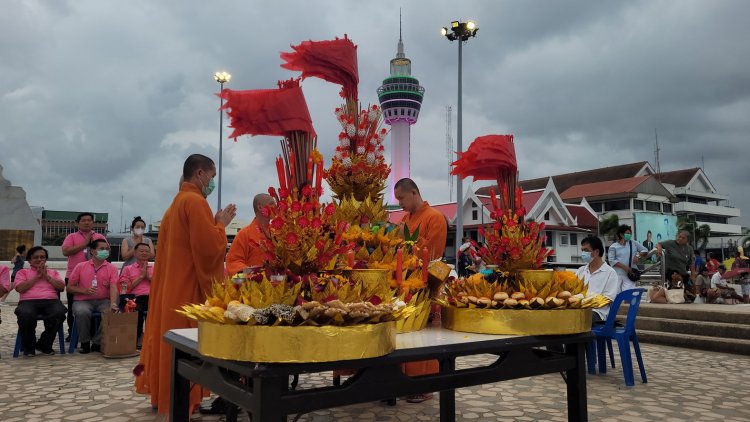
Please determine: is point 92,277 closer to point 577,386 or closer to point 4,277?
point 4,277

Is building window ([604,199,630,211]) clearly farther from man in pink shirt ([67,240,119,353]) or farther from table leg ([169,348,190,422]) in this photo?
table leg ([169,348,190,422])

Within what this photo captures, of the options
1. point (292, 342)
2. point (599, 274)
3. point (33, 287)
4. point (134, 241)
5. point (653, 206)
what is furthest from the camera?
point (653, 206)

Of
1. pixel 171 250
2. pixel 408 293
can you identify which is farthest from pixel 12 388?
pixel 408 293

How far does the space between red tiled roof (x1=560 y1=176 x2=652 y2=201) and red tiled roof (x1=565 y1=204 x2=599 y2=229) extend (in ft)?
20.5

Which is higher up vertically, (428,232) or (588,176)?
(588,176)

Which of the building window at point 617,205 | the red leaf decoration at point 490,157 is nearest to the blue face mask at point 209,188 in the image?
the red leaf decoration at point 490,157

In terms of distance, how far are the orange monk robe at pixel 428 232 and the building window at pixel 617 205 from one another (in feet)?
143

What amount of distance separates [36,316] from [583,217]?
123 ft

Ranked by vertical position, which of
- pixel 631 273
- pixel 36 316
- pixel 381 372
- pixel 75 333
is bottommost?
pixel 75 333

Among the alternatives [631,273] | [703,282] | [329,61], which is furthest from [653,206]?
[329,61]

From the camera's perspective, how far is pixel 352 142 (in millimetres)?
4621

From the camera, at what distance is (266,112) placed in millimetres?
2721

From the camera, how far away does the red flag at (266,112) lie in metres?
2.72

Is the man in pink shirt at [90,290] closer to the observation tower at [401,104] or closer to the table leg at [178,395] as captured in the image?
the table leg at [178,395]
